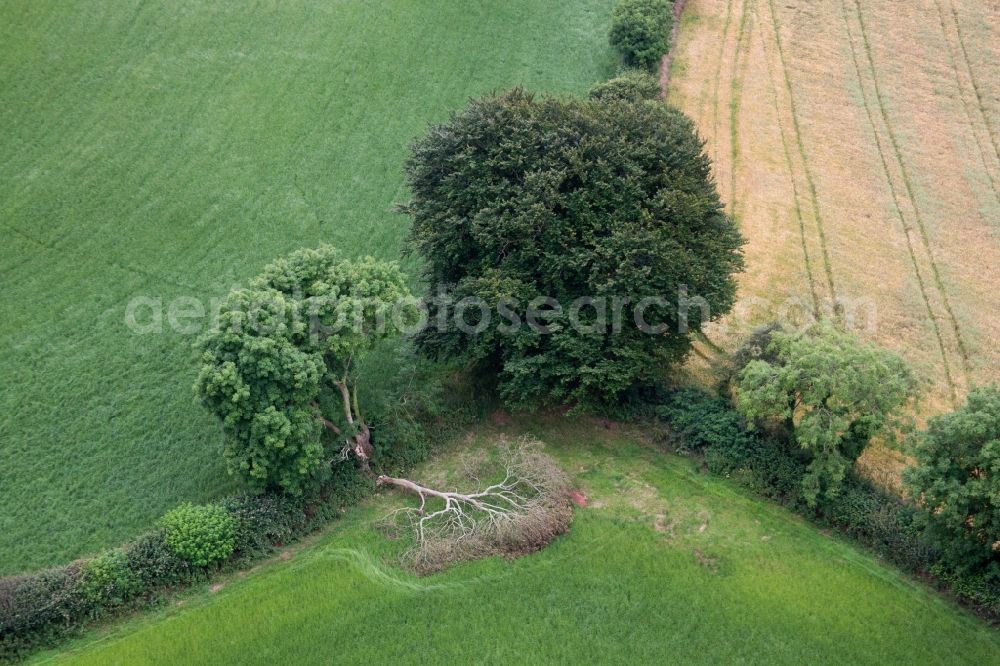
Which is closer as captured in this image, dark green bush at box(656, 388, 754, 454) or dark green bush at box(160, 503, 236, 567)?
dark green bush at box(160, 503, 236, 567)

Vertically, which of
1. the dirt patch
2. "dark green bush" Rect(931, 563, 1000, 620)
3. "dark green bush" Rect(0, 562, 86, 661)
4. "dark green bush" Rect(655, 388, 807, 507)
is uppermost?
"dark green bush" Rect(655, 388, 807, 507)

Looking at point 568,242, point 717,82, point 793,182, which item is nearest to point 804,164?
point 793,182

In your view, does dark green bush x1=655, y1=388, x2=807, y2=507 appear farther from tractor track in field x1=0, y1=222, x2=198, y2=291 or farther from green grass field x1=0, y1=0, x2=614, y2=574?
tractor track in field x1=0, y1=222, x2=198, y2=291

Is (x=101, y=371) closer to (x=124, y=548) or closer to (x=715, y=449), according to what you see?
(x=124, y=548)

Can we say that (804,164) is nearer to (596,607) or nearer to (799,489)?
(799,489)

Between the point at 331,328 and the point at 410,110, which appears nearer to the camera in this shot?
the point at 331,328

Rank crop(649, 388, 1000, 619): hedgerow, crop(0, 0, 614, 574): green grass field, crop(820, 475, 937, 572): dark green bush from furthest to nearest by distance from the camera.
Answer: crop(0, 0, 614, 574): green grass field, crop(820, 475, 937, 572): dark green bush, crop(649, 388, 1000, 619): hedgerow

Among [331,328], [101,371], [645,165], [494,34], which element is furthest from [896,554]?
[494,34]

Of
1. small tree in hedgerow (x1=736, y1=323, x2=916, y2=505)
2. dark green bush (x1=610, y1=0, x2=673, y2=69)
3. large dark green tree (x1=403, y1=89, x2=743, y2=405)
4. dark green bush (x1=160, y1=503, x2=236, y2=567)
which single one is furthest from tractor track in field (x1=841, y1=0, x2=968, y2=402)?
dark green bush (x1=160, y1=503, x2=236, y2=567)
